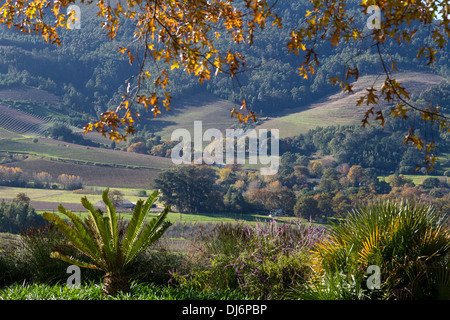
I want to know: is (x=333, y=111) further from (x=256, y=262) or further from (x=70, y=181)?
(x=256, y=262)

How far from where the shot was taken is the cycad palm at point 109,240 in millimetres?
4878

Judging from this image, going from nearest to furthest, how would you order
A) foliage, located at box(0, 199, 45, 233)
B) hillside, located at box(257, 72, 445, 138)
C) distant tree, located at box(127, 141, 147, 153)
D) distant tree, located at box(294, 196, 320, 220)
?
foliage, located at box(0, 199, 45, 233) → distant tree, located at box(294, 196, 320, 220) → distant tree, located at box(127, 141, 147, 153) → hillside, located at box(257, 72, 445, 138)

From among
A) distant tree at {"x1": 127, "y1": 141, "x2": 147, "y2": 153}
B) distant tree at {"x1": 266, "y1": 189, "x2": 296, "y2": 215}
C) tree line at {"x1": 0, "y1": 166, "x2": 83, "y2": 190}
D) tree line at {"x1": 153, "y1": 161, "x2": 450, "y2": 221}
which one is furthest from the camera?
distant tree at {"x1": 127, "y1": 141, "x2": 147, "y2": 153}

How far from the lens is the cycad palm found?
488cm

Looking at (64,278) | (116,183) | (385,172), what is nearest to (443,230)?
(64,278)

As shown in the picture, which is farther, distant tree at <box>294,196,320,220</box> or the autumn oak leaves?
distant tree at <box>294,196,320,220</box>

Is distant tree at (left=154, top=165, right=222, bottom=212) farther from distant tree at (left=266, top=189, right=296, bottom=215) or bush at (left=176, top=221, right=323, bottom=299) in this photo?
bush at (left=176, top=221, right=323, bottom=299)

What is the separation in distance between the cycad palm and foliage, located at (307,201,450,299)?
1.92 m

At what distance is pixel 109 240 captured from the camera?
509cm

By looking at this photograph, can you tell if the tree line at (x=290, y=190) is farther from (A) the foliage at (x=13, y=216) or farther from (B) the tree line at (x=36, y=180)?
(B) the tree line at (x=36, y=180)

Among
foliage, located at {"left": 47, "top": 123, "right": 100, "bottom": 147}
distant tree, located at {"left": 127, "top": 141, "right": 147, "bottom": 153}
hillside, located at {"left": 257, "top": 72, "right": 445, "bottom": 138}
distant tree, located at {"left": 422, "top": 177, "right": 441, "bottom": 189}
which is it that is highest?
hillside, located at {"left": 257, "top": 72, "right": 445, "bottom": 138}

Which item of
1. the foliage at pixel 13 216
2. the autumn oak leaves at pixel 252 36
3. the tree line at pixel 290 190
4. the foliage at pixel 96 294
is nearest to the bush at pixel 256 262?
the foliage at pixel 96 294

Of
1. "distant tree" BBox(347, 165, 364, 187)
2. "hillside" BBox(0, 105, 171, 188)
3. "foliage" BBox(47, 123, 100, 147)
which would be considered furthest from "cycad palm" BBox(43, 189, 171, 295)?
"foliage" BBox(47, 123, 100, 147)
